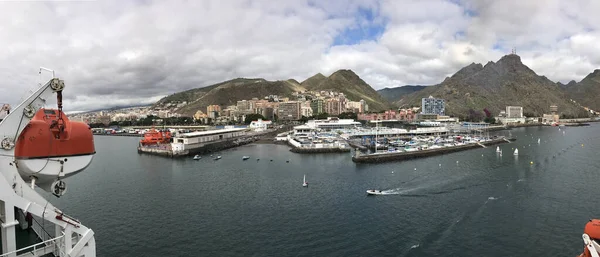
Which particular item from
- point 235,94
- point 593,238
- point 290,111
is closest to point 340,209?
point 593,238

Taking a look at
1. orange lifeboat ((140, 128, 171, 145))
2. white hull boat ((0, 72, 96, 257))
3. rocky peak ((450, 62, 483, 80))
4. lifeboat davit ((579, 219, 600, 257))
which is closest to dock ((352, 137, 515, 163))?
lifeboat davit ((579, 219, 600, 257))

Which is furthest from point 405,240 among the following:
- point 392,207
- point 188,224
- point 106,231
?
point 106,231

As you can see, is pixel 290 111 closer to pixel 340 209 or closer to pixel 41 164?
pixel 340 209

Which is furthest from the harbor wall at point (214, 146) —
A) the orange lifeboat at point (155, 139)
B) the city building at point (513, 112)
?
the city building at point (513, 112)

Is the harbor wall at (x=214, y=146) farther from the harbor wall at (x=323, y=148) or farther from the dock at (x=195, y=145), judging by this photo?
the harbor wall at (x=323, y=148)

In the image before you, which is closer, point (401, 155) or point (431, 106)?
point (401, 155)

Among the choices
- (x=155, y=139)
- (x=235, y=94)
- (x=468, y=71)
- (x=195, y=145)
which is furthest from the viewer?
(x=468, y=71)

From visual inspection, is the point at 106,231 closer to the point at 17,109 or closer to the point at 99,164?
the point at 17,109
